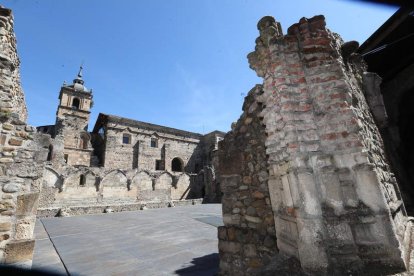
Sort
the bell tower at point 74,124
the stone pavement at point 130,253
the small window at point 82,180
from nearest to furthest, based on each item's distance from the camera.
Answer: the stone pavement at point 130,253 < the small window at point 82,180 < the bell tower at point 74,124

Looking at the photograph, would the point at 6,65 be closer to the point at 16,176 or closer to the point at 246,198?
the point at 16,176

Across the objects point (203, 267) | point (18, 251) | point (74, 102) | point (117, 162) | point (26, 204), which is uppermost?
point (74, 102)

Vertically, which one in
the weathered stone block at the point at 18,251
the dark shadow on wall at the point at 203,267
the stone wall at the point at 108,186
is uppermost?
the stone wall at the point at 108,186

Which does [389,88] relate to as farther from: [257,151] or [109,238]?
[109,238]

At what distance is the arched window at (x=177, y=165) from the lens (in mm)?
31106

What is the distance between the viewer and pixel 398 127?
25.4 feet

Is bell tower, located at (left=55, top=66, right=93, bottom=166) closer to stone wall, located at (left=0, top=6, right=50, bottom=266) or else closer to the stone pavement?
the stone pavement

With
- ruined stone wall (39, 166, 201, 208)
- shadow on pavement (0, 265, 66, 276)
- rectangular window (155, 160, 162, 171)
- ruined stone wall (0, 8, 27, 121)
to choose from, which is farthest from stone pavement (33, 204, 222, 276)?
rectangular window (155, 160, 162, 171)

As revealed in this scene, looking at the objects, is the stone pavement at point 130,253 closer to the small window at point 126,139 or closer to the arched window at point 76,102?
the small window at point 126,139

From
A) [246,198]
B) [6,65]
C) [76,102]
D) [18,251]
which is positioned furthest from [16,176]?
[76,102]

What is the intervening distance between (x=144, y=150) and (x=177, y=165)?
6.06m

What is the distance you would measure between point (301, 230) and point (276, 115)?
1.34 m

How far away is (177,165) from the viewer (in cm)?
3166

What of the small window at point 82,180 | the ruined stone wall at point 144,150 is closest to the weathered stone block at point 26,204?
the small window at point 82,180
